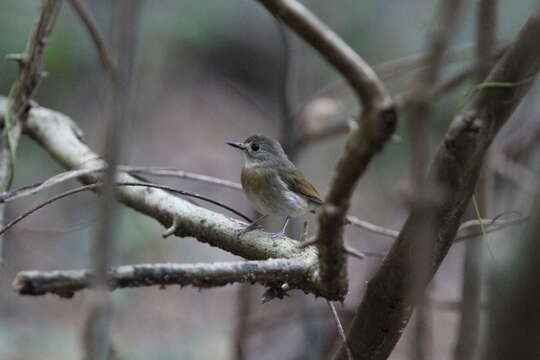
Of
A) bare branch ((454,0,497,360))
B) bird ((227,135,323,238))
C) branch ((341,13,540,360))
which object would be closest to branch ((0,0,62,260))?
bird ((227,135,323,238))

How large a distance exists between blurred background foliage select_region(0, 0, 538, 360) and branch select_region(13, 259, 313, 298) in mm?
2815

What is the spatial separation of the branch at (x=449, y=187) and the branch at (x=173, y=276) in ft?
0.76

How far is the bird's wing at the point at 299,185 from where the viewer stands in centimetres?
434

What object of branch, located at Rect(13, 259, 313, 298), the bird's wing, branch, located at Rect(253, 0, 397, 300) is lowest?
branch, located at Rect(13, 259, 313, 298)

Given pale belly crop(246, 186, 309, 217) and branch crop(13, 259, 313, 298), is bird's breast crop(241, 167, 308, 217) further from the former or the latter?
branch crop(13, 259, 313, 298)

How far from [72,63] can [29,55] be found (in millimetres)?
5775

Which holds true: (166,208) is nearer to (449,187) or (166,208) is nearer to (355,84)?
(449,187)

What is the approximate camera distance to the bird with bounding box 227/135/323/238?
4242mm

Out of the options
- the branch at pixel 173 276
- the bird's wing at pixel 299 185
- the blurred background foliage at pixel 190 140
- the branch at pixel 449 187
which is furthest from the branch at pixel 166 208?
the blurred background foliage at pixel 190 140

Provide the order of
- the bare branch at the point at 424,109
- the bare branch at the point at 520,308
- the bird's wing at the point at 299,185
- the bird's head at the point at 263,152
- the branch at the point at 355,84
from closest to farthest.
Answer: the bare branch at the point at 424,109
the bare branch at the point at 520,308
the branch at the point at 355,84
the bird's wing at the point at 299,185
the bird's head at the point at 263,152

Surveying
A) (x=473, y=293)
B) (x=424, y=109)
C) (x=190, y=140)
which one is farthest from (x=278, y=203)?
(x=190, y=140)

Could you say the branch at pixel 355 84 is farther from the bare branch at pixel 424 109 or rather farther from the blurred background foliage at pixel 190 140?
the blurred background foliage at pixel 190 140

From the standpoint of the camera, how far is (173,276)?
1604 millimetres

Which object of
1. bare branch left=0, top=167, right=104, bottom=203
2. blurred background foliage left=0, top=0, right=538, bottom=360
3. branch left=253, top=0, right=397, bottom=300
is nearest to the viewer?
branch left=253, top=0, right=397, bottom=300
